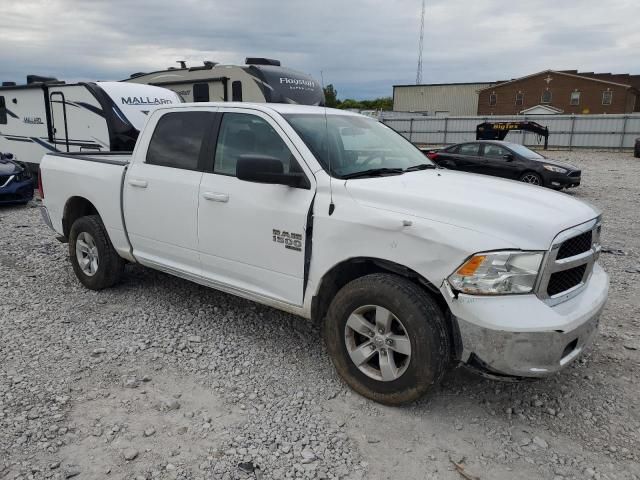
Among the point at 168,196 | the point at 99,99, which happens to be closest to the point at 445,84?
the point at 99,99

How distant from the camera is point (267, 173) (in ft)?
11.0

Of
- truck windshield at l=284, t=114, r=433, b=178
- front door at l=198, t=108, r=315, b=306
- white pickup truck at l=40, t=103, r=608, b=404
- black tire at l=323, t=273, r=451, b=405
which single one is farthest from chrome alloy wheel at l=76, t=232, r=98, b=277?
black tire at l=323, t=273, r=451, b=405

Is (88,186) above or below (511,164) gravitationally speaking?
above

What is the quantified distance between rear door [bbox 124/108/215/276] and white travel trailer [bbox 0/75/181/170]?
21.5 feet

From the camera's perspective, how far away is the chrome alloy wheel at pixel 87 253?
16.9 feet

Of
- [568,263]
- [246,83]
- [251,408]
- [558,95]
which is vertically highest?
[558,95]

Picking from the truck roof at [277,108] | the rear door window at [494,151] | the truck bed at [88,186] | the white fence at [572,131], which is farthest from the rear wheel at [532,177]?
the white fence at [572,131]

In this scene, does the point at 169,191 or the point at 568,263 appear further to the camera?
the point at 169,191

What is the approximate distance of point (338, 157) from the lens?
363 centimetres

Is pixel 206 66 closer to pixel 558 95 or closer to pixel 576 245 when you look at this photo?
pixel 576 245

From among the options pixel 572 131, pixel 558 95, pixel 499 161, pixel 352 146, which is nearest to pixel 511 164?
pixel 499 161

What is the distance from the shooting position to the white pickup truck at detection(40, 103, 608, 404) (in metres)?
2.79

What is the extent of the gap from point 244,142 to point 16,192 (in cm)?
835

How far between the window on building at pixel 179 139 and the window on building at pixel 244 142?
8.3 inches
